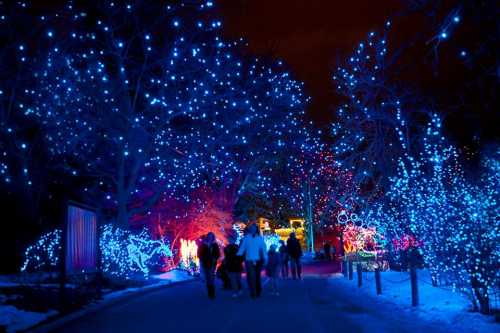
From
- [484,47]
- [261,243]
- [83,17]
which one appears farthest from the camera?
[83,17]

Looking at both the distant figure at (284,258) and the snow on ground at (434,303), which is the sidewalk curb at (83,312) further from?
the distant figure at (284,258)

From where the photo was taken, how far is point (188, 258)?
99.4ft

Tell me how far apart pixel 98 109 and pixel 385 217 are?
1135 cm

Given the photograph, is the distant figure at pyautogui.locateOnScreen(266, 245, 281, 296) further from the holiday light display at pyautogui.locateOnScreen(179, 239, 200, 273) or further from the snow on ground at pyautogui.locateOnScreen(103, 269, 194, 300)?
the holiday light display at pyautogui.locateOnScreen(179, 239, 200, 273)

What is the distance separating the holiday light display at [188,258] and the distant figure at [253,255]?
1306 cm

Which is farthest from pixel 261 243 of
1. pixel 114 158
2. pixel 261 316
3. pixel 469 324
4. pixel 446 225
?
pixel 114 158

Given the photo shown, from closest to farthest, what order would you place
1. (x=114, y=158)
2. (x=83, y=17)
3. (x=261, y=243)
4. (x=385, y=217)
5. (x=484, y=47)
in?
1. (x=484, y=47)
2. (x=261, y=243)
3. (x=385, y=217)
4. (x=83, y=17)
5. (x=114, y=158)

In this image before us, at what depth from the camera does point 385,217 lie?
2222 centimetres

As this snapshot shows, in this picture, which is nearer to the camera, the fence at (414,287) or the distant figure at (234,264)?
the fence at (414,287)

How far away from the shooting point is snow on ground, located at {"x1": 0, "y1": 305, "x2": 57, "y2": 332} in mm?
9867

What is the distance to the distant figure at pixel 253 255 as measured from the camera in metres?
16.1

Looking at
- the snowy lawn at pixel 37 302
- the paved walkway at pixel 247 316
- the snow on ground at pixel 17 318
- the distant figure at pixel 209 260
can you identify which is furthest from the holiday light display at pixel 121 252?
the snow on ground at pixel 17 318

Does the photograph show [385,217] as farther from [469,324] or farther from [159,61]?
[469,324]

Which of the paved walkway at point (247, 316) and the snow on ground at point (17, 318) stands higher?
the snow on ground at point (17, 318)
